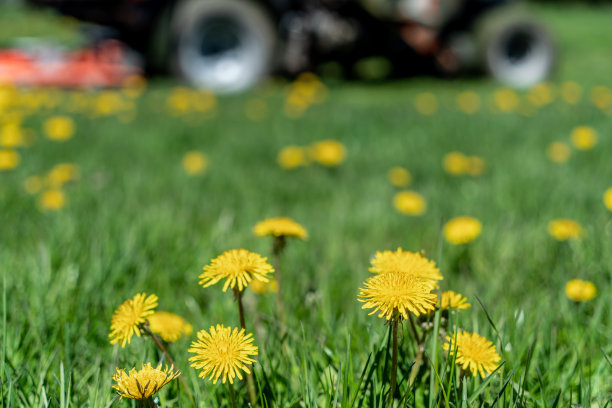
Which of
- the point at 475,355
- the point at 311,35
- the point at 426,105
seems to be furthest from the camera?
the point at 311,35

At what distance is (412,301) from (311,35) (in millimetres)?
5978

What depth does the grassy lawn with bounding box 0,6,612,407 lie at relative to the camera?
0.93m

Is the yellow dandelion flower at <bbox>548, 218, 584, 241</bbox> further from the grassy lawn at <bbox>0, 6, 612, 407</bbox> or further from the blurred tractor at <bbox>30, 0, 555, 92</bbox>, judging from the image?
the blurred tractor at <bbox>30, 0, 555, 92</bbox>

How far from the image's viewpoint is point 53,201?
208 centimetres

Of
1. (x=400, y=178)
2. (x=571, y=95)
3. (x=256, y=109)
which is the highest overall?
(x=571, y=95)

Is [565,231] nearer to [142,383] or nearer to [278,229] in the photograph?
[278,229]

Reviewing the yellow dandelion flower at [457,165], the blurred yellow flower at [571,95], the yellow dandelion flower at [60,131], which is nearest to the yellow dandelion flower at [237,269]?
the yellow dandelion flower at [457,165]

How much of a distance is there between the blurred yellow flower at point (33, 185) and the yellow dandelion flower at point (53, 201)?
20cm

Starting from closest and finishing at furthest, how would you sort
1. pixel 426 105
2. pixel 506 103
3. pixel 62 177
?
pixel 62 177, pixel 506 103, pixel 426 105

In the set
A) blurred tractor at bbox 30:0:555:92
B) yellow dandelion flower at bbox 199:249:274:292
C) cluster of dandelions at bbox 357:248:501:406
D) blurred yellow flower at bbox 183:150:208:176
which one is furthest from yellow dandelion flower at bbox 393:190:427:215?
blurred tractor at bbox 30:0:555:92

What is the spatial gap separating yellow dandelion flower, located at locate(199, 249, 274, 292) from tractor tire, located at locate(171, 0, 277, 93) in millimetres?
5177

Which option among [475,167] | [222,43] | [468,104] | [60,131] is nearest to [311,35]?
[222,43]

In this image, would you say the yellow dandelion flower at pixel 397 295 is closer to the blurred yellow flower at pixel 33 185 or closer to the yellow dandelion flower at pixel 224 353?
the yellow dandelion flower at pixel 224 353

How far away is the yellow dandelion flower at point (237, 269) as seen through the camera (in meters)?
0.78
